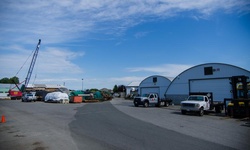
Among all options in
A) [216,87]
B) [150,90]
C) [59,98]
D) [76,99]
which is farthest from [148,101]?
[59,98]

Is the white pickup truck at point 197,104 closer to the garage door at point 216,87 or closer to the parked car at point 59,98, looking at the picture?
the garage door at point 216,87

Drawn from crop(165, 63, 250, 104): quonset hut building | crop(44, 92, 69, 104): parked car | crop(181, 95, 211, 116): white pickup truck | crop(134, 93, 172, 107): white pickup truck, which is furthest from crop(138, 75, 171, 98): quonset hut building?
crop(181, 95, 211, 116): white pickup truck

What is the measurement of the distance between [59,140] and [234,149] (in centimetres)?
677

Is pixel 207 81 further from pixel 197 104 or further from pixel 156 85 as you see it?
pixel 156 85

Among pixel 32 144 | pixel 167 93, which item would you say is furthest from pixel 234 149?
pixel 167 93

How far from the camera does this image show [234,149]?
7.41 metres

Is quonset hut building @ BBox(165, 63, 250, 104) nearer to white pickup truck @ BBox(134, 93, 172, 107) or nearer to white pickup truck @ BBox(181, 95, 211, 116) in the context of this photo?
white pickup truck @ BBox(134, 93, 172, 107)

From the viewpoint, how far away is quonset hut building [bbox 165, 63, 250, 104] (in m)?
28.2

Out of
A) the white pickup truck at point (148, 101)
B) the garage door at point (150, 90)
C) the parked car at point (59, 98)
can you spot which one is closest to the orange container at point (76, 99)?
the parked car at point (59, 98)

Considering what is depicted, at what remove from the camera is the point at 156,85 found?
43.2 meters

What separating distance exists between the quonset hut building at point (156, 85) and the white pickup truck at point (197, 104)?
1938cm

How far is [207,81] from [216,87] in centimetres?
178

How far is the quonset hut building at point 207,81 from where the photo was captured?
1110 inches

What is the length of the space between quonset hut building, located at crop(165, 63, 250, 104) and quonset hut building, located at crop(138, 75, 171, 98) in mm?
3744
